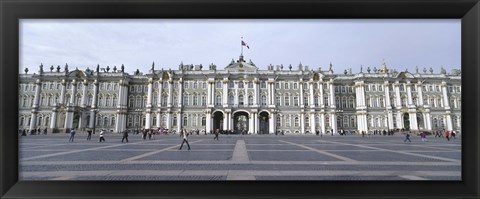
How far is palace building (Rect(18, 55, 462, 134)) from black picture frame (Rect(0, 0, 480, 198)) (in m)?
46.3

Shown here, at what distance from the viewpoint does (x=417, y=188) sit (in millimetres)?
3221

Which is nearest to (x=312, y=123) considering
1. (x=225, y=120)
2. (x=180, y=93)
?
(x=225, y=120)

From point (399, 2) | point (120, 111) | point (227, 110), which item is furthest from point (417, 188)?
point (120, 111)

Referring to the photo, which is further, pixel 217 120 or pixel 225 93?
pixel 217 120

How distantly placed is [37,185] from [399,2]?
475cm

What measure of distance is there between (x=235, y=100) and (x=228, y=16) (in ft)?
157

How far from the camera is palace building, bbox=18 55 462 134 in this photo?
166ft

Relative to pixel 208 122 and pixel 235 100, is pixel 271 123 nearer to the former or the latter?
pixel 235 100

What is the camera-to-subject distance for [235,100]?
2021 inches

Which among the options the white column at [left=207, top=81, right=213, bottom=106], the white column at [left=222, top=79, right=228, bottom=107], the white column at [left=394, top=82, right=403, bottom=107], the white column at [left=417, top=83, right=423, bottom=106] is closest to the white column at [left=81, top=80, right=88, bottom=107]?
the white column at [left=207, top=81, right=213, bottom=106]

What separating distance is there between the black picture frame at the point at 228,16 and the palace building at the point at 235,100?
4635 centimetres

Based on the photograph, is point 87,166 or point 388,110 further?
point 388,110

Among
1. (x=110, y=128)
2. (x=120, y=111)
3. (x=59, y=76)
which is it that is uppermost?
(x=59, y=76)
